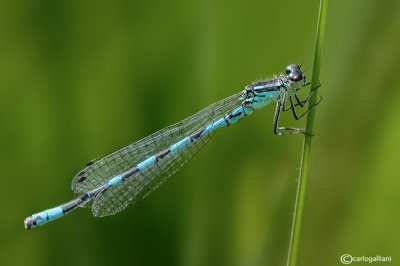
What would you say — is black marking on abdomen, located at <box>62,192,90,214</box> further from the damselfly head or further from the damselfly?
the damselfly head

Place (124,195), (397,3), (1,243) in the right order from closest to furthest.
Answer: (397,3)
(1,243)
(124,195)

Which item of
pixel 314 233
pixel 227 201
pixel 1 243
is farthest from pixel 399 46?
pixel 1 243

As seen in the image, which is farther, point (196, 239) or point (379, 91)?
point (196, 239)

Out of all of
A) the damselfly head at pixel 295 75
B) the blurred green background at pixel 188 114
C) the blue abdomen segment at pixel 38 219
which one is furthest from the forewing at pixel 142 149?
the damselfly head at pixel 295 75

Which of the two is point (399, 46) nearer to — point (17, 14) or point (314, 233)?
point (314, 233)

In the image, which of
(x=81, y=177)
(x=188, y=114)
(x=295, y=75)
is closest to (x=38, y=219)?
(x=81, y=177)

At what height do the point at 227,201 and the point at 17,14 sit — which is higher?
the point at 17,14

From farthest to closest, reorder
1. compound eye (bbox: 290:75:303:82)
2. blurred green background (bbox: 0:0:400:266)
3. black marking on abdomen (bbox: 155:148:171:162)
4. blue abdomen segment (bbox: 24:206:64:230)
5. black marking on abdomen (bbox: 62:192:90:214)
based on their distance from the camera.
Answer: black marking on abdomen (bbox: 155:148:171:162)
black marking on abdomen (bbox: 62:192:90:214)
compound eye (bbox: 290:75:303:82)
blue abdomen segment (bbox: 24:206:64:230)
blurred green background (bbox: 0:0:400:266)

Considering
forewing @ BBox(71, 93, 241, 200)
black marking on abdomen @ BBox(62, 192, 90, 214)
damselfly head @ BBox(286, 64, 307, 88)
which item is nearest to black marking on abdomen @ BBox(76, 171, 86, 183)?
forewing @ BBox(71, 93, 241, 200)
